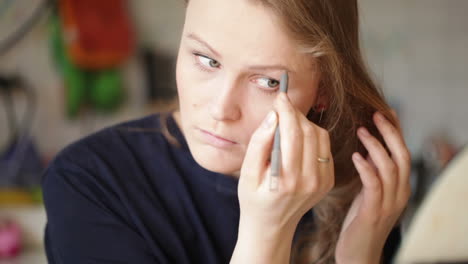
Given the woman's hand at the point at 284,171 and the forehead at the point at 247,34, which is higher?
the forehead at the point at 247,34

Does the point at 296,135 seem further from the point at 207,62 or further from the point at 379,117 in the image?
the point at 379,117

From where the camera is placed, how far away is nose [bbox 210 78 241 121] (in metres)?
0.73

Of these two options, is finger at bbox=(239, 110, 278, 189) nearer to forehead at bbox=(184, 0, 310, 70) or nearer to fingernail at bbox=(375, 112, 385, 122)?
forehead at bbox=(184, 0, 310, 70)

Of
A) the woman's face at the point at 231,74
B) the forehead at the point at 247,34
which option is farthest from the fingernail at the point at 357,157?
the forehead at the point at 247,34

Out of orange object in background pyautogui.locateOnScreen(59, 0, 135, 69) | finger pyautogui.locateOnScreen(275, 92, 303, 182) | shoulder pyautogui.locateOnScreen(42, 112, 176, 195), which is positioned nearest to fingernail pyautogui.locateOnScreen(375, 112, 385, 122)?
finger pyautogui.locateOnScreen(275, 92, 303, 182)

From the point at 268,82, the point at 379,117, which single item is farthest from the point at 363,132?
the point at 268,82

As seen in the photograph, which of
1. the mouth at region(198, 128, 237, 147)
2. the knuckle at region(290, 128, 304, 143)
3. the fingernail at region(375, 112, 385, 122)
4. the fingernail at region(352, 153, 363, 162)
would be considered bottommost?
the fingernail at region(352, 153, 363, 162)

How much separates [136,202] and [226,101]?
0.81ft

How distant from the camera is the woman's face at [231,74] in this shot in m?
0.71

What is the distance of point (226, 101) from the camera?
0.73 metres

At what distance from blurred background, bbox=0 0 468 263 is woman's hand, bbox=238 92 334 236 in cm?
126

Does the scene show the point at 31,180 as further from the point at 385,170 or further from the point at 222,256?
the point at 385,170

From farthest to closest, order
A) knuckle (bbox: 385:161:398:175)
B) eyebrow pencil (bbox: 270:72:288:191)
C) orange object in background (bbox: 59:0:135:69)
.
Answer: orange object in background (bbox: 59:0:135:69)
knuckle (bbox: 385:161:398:175)
eyebrow pencil (bbox: 270:72:288:191)

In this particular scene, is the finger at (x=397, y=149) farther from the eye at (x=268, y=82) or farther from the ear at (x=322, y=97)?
the eye at (x=268, y=82)
